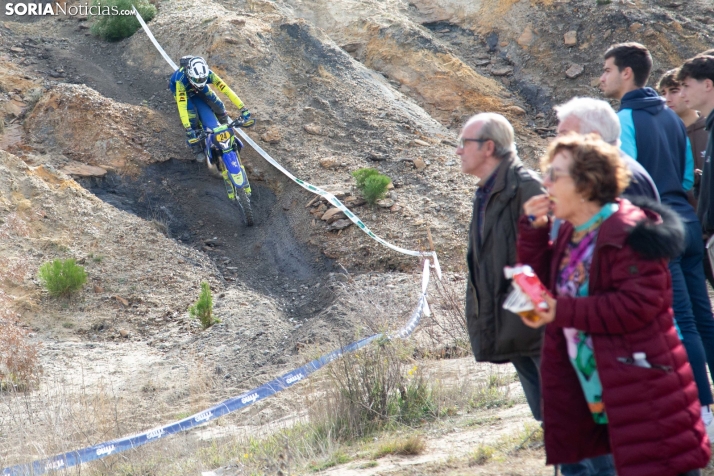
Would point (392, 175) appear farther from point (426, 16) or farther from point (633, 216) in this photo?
point (633, 216)

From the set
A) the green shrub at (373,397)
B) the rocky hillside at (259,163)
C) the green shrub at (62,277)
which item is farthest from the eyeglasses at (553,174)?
the green shrub at (62,277)

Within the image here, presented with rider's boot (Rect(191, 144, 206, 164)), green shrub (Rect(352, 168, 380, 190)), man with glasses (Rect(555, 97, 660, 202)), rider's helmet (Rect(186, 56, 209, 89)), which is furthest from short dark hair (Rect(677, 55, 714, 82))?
rider's boot (Rect(191, 144, 206, 164))

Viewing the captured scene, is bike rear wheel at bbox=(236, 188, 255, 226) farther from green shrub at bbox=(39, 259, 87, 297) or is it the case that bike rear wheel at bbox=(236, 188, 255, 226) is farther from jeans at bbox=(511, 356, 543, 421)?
jeans at bbox=(511, 356, 543, 421)

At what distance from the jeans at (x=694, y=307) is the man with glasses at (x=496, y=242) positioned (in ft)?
2.55

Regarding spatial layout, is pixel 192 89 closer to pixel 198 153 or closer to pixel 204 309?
pixel 198 153

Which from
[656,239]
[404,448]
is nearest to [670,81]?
[656,239]

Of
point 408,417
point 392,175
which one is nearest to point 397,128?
point 392,175

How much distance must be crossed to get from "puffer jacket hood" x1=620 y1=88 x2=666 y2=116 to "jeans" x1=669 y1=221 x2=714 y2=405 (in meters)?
0.62

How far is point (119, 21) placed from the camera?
16578mm

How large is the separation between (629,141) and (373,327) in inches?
130

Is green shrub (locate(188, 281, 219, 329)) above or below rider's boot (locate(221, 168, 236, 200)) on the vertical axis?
below

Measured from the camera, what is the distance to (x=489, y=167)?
11.1 feet

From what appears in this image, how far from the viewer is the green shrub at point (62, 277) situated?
9.20 metres

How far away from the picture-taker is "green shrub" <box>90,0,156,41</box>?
1662 centimetres
